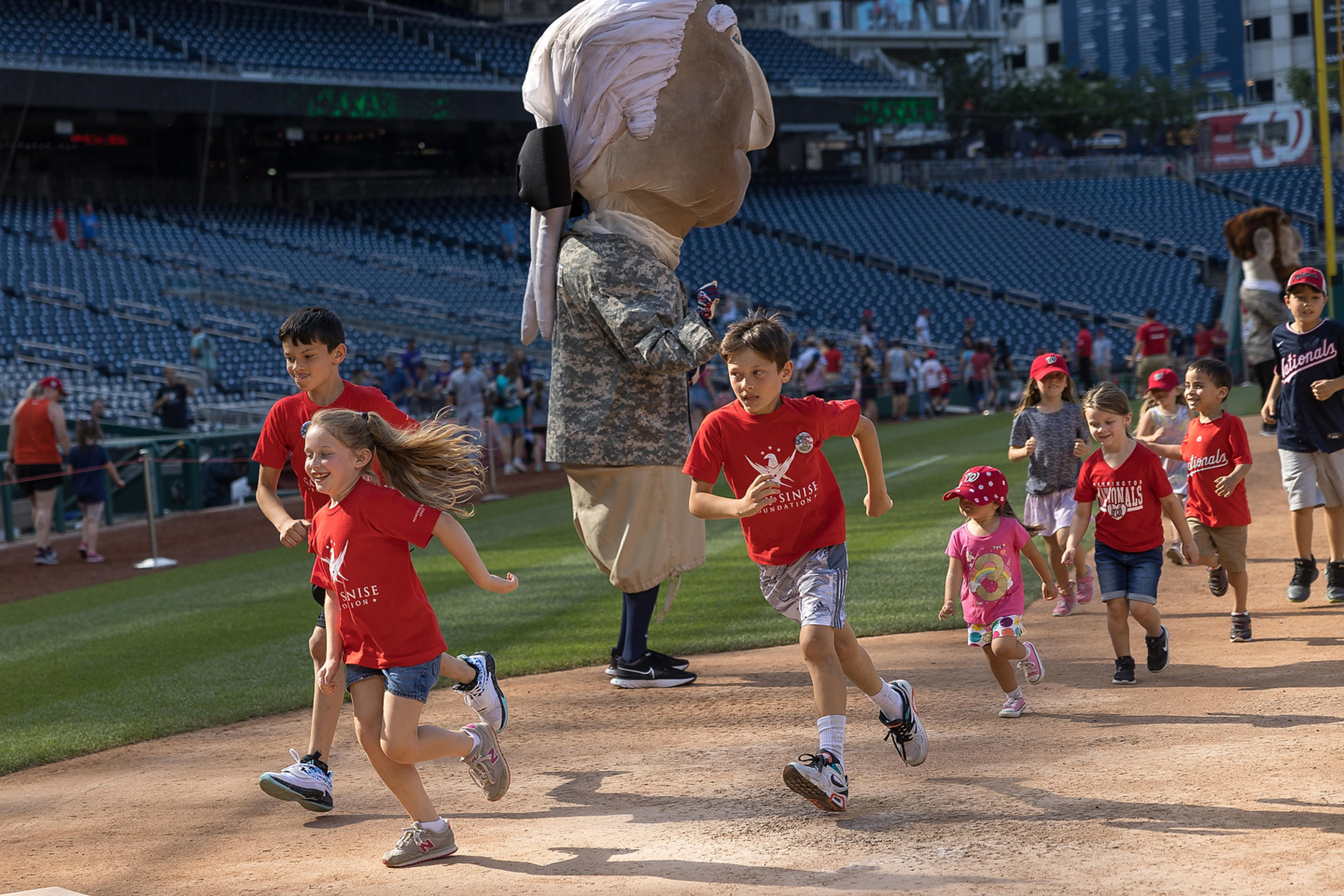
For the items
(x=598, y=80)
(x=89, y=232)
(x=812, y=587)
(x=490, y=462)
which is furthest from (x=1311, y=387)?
(x=89, y=232)

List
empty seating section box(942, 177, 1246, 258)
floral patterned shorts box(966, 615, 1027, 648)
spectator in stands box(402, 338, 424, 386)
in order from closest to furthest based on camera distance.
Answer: floral patterned shorts box(966, 615, 1027, 648) → spectator in stands box(402, 338, 424, 386) → empty seating section box(942, 177, 1246, 258)

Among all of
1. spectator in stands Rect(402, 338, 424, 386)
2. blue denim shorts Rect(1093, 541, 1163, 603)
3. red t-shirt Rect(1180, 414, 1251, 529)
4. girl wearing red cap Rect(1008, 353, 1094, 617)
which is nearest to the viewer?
blue denim shorts Rect(1093, 541, 1163, 603)

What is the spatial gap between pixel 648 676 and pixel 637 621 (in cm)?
27

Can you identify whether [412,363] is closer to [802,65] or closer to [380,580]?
[380,580]

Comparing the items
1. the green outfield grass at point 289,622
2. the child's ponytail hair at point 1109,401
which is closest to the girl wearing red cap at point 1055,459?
the green outfield grass at point 289,622

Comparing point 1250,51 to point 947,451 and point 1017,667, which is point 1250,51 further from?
point 1017,667

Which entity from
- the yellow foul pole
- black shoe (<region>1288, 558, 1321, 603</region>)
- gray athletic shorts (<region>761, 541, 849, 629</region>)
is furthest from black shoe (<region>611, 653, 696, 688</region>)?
the yellow foul pole

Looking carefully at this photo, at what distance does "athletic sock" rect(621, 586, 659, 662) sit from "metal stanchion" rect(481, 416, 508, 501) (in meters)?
10.4

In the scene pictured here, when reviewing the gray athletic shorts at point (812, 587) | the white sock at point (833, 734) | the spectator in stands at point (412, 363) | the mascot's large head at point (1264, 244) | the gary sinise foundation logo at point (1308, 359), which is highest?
the mascot's large head at point (1264, 244)

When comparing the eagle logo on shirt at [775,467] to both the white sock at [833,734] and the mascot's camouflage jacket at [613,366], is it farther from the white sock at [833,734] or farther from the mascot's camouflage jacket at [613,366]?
the mascot's camouflage jacket at [613,366]

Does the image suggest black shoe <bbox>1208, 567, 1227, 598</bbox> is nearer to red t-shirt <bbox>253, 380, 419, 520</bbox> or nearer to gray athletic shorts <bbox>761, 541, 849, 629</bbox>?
gray athletic shorts <bbox>761, 541, 849, 629</bbox>

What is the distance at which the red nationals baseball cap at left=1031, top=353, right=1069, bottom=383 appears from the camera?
757cm

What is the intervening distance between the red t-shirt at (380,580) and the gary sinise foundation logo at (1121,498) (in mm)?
3167

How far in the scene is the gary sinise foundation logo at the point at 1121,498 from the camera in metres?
6.04
